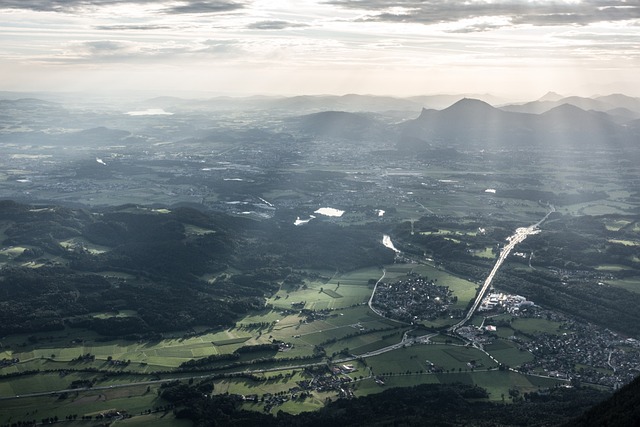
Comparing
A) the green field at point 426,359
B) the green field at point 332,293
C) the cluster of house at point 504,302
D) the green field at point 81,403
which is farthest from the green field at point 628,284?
the green field at point 81,403

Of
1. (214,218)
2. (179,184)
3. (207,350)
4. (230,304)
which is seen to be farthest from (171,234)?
(179,184)

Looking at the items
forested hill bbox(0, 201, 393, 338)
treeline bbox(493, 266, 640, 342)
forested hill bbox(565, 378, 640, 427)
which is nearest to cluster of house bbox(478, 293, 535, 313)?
treeline bbox(493, 266, 640, 342)

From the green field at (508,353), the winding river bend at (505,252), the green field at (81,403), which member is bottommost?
the winding river bend at (505,252)

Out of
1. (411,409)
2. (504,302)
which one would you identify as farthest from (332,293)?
(411,409)

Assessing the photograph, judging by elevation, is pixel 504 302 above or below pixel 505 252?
above

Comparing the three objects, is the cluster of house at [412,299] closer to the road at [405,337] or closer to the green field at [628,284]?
the road at [405,337]

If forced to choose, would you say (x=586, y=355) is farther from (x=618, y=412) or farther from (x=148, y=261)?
(x=148, y=261)
